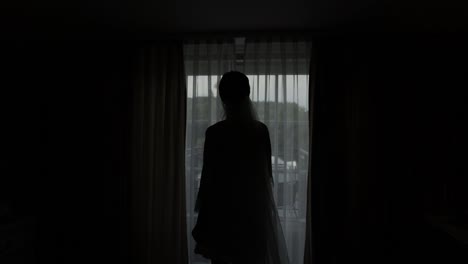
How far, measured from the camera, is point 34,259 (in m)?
2.18

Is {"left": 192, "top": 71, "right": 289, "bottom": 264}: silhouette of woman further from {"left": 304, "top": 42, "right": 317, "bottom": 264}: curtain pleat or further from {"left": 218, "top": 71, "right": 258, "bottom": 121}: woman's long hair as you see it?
{"left": 304, "top": 42, "right": 317, "bottom": 264}: curtain pleat

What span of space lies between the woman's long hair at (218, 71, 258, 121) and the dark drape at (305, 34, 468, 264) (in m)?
0.86

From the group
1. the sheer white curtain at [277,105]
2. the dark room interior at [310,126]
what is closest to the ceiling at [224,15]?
the dark room interior at [310,126]

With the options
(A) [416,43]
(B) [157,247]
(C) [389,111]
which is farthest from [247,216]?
(A) [416,43]

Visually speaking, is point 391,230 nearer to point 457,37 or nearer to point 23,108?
point 457,37

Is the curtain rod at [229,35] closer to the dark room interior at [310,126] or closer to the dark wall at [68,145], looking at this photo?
the dark room interior at [310,126]

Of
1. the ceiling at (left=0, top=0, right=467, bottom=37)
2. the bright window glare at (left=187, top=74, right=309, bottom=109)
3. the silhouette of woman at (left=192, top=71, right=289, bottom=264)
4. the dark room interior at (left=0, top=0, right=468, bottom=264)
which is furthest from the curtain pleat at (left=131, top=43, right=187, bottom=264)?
the silhouette of woman at (left=192, top=71, right=289, bottom=264)

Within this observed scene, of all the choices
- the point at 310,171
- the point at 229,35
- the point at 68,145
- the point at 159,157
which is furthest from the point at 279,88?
the point at 68,145

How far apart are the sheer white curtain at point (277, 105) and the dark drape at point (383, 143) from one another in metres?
0.11

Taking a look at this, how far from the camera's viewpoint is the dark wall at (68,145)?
Result: 220 cm

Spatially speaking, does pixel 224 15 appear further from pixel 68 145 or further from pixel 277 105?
pixel 68 145

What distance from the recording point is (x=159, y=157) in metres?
2.18

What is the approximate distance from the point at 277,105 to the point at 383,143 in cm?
82

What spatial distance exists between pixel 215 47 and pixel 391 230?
6.19ft
